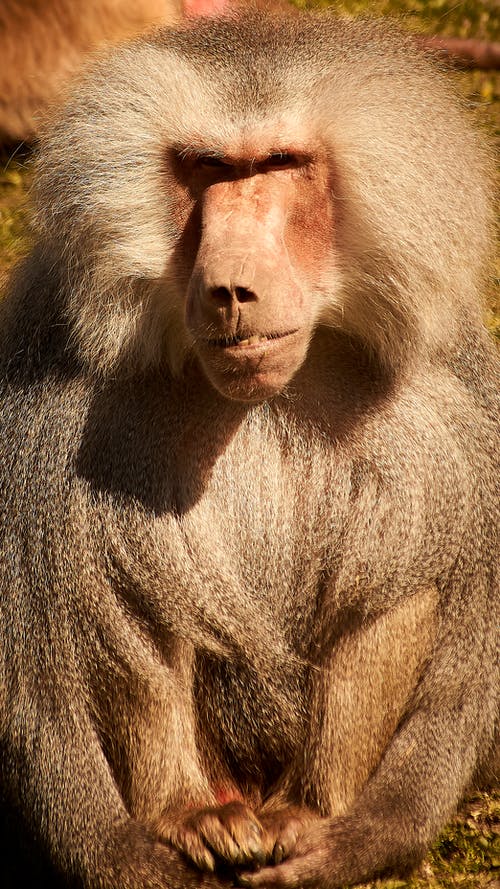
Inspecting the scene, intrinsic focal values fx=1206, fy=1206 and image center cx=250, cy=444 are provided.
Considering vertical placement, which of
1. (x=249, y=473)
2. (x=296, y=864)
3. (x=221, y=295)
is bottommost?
(x=296, y=864)

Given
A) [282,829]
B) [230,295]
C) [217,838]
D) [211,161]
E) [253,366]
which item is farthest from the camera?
[282,829]

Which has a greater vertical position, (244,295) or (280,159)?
(280,159)

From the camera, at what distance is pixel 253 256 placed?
247 centimetres

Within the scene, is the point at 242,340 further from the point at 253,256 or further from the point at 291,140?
the point at 291,140

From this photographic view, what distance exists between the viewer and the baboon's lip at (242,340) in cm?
253

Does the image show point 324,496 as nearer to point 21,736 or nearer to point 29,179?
point 21,736

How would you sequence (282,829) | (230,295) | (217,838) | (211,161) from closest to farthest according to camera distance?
1. (230,295)
2. (211,161)
3. (217,838)
4. (282,829)

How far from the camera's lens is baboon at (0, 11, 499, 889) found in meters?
2.66

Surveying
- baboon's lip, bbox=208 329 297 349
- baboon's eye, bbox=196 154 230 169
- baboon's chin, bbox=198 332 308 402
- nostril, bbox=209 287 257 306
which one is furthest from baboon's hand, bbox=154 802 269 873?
baboon's eye, bbox=196 154 230 169

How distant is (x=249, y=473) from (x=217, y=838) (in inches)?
34.2

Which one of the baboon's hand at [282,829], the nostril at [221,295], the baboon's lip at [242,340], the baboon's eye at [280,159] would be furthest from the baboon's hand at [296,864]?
the baboon's eye at [280,159]

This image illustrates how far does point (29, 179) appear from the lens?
313 centimetres

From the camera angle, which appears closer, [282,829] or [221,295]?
[221,295]

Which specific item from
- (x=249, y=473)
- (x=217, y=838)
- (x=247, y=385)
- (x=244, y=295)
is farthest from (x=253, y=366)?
(x=217, y=838)
